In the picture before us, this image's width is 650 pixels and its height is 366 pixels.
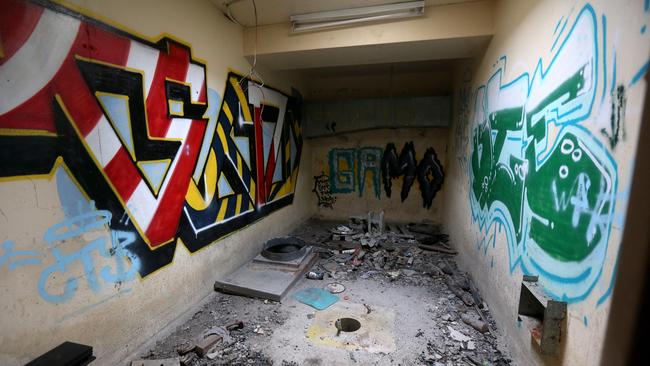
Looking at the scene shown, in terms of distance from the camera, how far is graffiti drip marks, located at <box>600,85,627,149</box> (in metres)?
1.28

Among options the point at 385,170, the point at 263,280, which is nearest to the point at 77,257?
the point at 263,280

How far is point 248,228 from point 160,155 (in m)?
1.76

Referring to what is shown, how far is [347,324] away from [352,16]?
11.0 feet

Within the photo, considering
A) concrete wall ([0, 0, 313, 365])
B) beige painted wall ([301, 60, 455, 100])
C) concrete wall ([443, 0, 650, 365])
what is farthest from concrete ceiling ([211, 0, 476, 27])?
beige painted wall ([301, 60, 455, 100])

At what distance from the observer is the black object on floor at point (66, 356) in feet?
5.35

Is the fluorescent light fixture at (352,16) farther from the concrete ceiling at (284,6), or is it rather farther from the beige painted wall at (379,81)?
the beige painted wall at (379,81)

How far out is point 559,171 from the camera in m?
1.75

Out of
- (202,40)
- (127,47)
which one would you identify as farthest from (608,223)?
(202,40)

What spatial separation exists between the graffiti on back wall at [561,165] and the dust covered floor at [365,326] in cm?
88

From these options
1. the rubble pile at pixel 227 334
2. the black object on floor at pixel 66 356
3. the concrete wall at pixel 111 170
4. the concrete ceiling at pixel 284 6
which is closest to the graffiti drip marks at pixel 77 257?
the concrete wall at pixel 111 170

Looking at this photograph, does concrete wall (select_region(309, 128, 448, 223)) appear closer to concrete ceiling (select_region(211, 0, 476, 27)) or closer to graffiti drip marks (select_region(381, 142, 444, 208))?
graffiti drip marks (select_region(381, 142, 444, 208))

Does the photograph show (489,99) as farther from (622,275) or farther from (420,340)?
(622,275)

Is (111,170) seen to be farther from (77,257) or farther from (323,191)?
(323,191)

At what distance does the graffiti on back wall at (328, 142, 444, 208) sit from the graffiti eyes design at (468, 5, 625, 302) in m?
3.30
